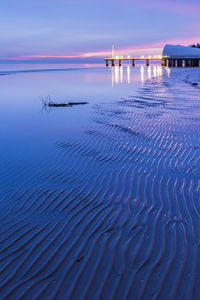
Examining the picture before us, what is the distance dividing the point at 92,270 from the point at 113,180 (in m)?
2.46

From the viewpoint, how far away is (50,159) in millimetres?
6602

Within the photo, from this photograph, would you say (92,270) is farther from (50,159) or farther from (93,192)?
(50,159)

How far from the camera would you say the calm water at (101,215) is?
2836 mm

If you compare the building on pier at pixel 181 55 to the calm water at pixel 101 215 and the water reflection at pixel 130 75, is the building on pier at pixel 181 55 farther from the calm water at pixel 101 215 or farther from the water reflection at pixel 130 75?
the calm water at pixel 101 215

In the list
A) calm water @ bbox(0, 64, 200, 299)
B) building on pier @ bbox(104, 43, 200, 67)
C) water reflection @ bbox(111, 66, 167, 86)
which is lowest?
calm water @ bbox(0, 64, 200, 299)

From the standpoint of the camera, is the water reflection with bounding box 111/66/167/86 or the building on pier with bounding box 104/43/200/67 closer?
the water reflection with bounding box 111/66/167/86

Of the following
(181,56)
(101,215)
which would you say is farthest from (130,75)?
(181,56)

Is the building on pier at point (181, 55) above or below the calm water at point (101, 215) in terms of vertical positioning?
above

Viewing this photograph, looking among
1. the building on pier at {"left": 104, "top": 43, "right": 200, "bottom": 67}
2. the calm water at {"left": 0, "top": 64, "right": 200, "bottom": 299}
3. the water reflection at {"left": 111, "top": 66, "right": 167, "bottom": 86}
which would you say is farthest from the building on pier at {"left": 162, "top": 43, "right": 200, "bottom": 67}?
the calm water at {"left": 0, "top": 64, "right": 200, "bottom": 299}

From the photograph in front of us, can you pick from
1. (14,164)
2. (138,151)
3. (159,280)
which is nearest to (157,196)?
(159,280)

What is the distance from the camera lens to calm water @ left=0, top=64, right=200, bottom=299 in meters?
2.84

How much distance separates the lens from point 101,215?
4094 mm

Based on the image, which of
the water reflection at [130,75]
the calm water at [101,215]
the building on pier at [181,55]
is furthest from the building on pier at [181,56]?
the calm water at [101,215]

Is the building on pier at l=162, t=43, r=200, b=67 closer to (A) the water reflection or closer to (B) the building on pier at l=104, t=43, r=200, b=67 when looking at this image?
(B) the building on pier at l=104, t=43, r=200, b=67
